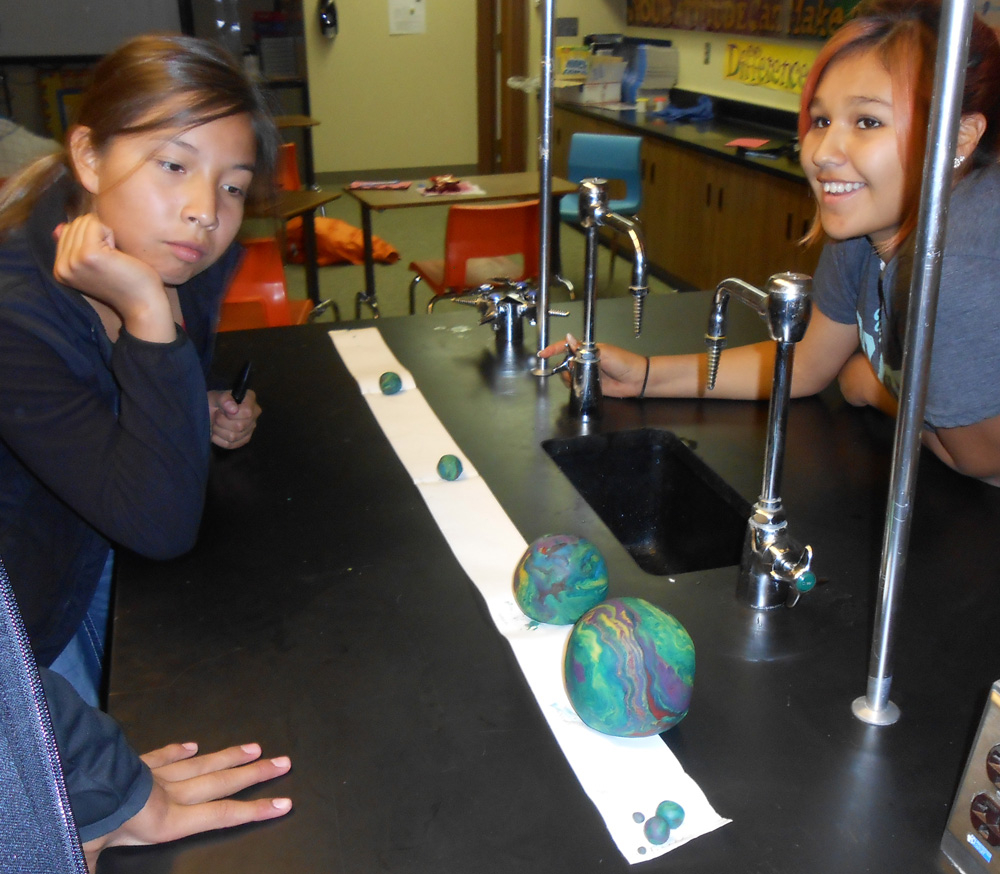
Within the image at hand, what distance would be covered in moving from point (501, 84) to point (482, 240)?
4.09 metres

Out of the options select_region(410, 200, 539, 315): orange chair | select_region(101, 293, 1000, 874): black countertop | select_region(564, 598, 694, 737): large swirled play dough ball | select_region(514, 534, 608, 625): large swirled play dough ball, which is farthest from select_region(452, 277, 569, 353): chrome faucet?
select_region(410, 200, 539, 315): orange chair

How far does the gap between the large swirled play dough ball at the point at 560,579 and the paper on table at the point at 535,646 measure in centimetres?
2

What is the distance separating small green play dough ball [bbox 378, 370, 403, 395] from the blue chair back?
296 centimetres

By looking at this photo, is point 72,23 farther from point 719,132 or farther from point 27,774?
point 27,774

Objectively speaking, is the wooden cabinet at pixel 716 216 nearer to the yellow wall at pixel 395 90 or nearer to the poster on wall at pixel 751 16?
the poster on wall at pixel 751 16

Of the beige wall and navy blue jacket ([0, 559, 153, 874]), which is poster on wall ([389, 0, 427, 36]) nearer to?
the beige wall

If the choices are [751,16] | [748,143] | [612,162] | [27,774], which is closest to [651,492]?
[27,774]

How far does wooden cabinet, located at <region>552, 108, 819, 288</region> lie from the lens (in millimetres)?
3596

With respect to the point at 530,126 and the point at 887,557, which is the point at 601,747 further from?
the point at 530,126

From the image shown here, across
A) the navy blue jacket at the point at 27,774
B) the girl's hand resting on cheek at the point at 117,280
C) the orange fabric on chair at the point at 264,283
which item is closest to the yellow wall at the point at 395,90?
the orange fabric on chair at the point at 264,283

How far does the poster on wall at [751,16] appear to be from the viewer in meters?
3.74

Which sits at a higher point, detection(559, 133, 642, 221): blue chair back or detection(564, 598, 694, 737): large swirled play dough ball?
detection(559, 133, 642, 221): blue chair back

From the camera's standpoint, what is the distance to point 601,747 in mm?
750

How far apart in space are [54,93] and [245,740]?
5519mm
